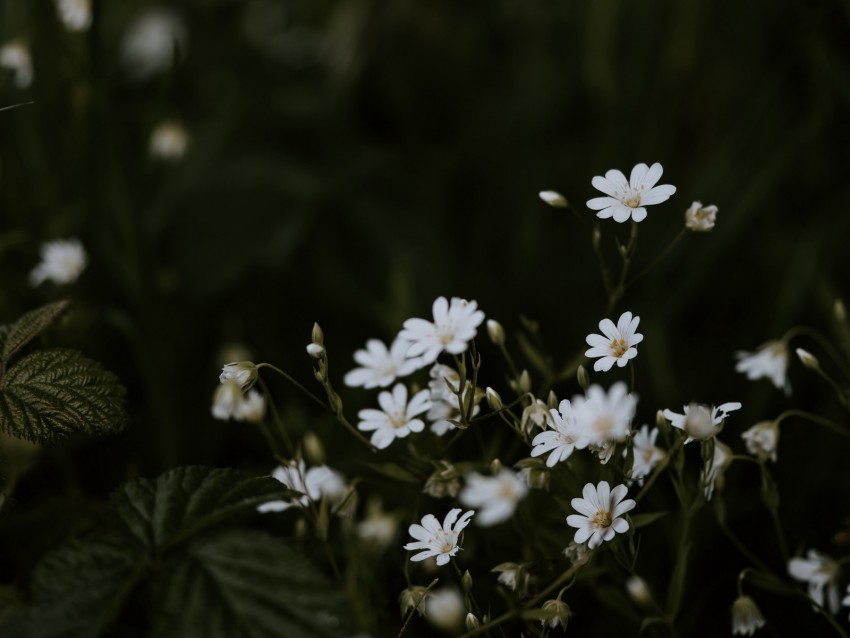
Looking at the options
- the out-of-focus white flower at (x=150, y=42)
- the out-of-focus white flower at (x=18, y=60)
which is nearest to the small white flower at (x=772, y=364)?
the out-of-focus white flower at (x=18, y=60)

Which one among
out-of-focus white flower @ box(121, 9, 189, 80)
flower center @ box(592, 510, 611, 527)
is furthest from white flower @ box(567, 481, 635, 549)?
out-of-focus white flower @ box(121, 9, 189, 80)

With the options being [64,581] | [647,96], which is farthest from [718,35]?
[64,581]

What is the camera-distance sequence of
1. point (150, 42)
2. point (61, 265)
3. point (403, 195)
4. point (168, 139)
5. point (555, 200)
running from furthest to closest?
point (150, 42)
point (403, 195)
point (168, 139)
point (61, 265)
point (555, 200)

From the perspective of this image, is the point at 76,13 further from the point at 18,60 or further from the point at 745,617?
the point at 745,617

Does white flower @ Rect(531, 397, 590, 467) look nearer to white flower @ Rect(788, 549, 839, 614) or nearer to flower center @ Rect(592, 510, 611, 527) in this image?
flower center @ Rect(592, 510, 611, 527)

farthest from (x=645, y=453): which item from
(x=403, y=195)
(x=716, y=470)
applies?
(x=403, y=195)

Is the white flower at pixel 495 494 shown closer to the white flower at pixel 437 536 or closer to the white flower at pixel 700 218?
the white flower at pixel 437 536

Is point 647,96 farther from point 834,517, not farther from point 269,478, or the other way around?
point 269,478
